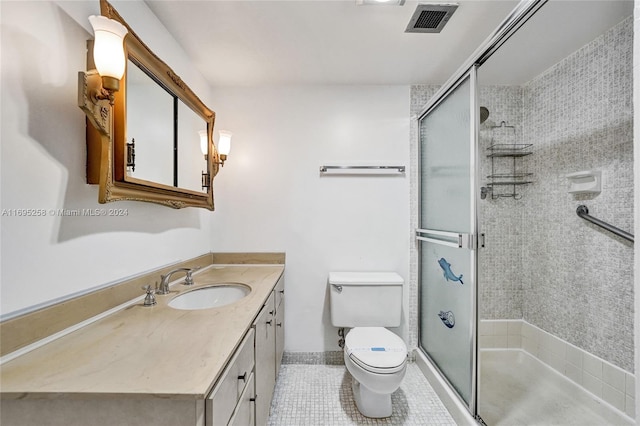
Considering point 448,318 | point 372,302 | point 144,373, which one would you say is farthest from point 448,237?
point 144,373

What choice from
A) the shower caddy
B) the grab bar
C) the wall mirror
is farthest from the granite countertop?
the shower caddy

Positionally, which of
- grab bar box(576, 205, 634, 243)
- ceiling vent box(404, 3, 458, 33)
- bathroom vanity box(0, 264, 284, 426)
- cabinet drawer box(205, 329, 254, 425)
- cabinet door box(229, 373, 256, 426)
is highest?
ceiling vent box(404, 3, 458, 33)

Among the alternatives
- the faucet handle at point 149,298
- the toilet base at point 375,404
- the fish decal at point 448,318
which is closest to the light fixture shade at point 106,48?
the faucet handle at point 149,298

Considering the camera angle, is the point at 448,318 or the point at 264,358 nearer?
the point at 264,358

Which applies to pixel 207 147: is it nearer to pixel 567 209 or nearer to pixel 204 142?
pixel 204 142

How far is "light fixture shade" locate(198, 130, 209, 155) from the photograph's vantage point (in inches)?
74.4

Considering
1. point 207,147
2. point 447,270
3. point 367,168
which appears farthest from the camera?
point 367,168

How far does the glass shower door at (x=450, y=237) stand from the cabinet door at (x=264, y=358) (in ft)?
3.63

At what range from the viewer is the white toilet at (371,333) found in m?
1.51

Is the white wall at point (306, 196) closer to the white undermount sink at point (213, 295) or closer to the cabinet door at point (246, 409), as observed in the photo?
the white undermount sink at point (213, 295)

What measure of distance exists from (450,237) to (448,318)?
1.79ft

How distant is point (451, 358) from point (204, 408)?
163cm

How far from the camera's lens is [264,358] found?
1.40m

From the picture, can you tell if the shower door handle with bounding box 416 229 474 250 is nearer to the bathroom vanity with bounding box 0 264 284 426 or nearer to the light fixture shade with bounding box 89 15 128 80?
the bathroom vanity with bounding box 0 264 284 426
